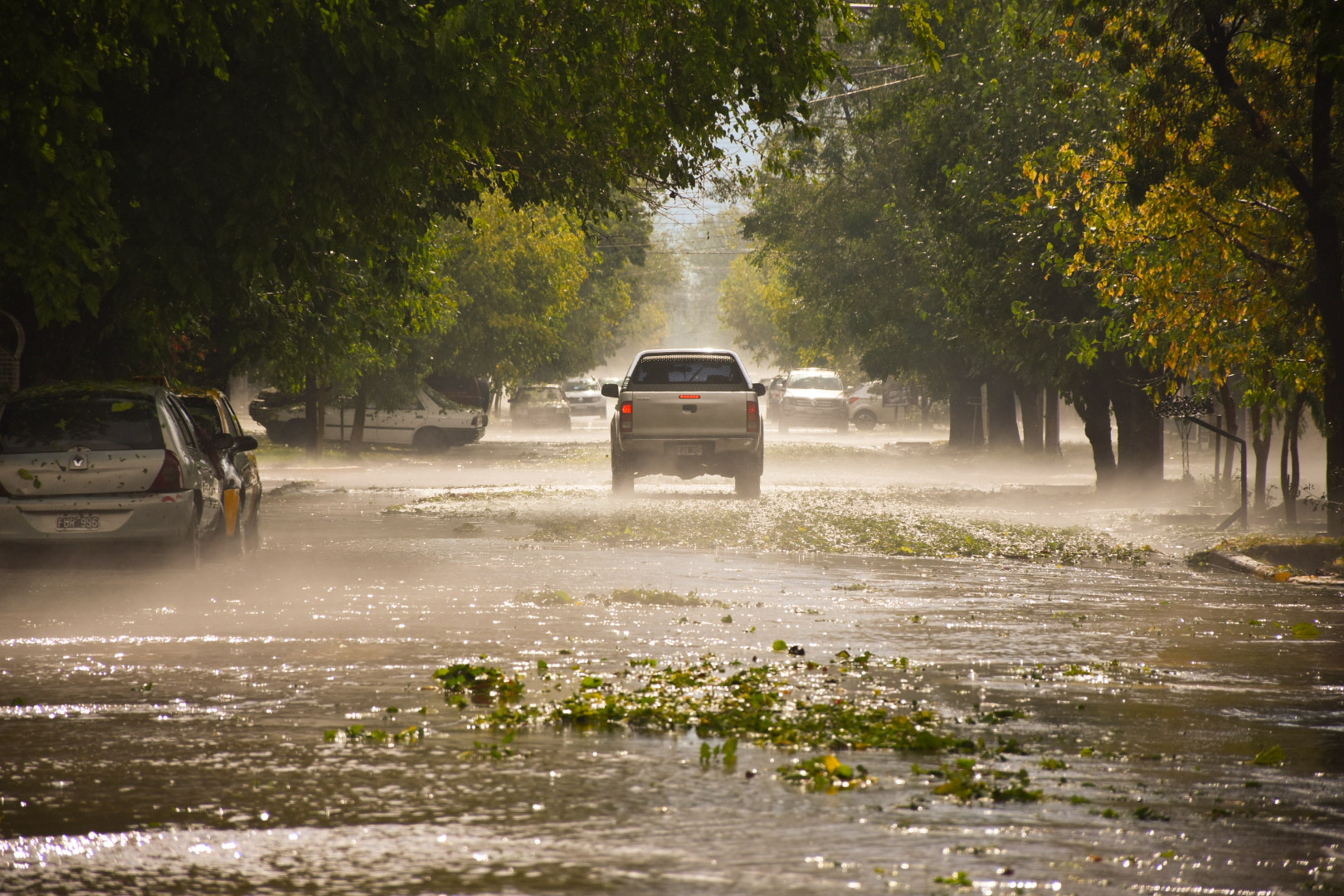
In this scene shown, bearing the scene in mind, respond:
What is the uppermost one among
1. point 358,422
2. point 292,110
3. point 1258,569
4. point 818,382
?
point 292,110

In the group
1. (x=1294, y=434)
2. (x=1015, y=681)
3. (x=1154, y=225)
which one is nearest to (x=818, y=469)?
(x=1294, y=434)

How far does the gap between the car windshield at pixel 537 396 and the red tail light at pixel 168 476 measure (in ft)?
146

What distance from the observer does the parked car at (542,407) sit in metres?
57.2

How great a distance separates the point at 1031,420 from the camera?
1563 inches

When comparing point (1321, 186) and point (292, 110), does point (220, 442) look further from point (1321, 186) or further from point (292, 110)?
point (1321, 186)

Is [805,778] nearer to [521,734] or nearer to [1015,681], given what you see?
[521,734]

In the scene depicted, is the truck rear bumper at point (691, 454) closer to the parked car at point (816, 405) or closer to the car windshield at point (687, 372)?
the car windshield at point (687, 372)

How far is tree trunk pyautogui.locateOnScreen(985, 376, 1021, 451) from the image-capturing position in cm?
4191

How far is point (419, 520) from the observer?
19.5m

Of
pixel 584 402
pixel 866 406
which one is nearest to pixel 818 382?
pixel 866 406

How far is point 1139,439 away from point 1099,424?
0.70 m

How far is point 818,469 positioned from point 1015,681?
986 inches

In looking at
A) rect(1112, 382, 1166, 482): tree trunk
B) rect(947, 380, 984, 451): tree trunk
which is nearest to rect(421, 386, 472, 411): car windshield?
rect(947, 380, 984, 451): tree trunk

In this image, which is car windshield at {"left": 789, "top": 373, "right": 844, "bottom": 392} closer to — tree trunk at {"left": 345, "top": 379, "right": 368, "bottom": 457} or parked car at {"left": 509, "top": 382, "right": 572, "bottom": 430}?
parked car at {"left": 509, "top": 382, "right": 572, "bottom": 430}
